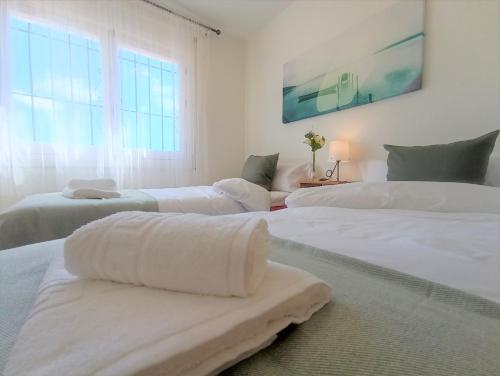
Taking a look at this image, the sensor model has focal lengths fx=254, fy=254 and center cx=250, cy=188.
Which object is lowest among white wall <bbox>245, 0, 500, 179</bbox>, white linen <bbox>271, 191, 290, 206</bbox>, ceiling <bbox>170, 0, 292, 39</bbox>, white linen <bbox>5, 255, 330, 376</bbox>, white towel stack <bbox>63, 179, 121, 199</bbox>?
white linen <bbox>271, 191, 290, 206</bbox>

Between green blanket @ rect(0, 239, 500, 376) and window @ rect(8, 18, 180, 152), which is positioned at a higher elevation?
window @ rect(8, 18, 180, 152)

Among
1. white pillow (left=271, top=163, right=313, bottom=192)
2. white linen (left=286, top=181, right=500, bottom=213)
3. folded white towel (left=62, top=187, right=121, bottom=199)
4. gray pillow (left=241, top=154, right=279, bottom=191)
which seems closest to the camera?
white linen (left=286, top=181, right=500, bottom=213)

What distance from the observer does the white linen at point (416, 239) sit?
1.78 feet

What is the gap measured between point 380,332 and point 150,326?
11.1 inches

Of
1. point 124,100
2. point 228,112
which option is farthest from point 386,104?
point 124,100

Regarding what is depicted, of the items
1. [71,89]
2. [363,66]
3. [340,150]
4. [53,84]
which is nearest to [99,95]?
[71,89]

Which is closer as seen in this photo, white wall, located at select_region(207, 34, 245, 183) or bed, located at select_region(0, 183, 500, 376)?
bed, located at select_region(0, 183, 500, 376)

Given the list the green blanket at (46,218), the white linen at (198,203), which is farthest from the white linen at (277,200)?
the green blanket at (46,218)

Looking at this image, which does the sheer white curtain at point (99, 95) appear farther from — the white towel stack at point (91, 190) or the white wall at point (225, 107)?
the white towel stack at point (91, 190)

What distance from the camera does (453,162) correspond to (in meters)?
1.40

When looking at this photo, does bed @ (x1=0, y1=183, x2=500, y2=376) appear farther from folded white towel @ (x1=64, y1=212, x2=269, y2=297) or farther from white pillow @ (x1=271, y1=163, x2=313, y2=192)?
white pillow @ (x1=271, y1=163, x2=313, y2=192)

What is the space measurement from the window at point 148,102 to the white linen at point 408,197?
2101mm

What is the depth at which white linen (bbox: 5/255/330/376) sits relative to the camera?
245mm

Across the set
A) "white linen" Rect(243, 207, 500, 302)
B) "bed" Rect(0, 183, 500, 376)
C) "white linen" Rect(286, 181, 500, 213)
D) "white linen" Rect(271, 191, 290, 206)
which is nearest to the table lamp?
"white linen" Rect(271, 191, 290, 206)
